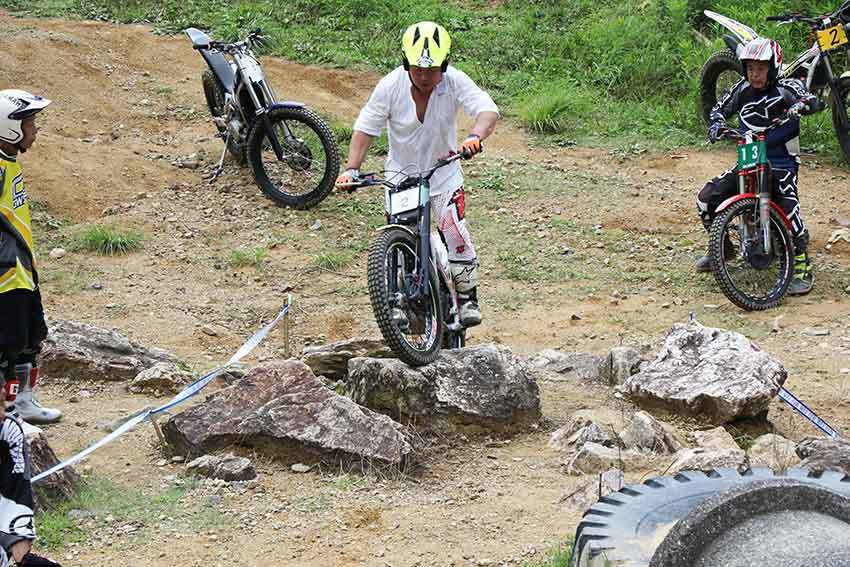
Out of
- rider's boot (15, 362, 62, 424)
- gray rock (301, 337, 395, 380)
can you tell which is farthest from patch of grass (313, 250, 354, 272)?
rider's boot (15, 362, 62, 424)

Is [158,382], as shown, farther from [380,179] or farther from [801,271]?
[801,271]

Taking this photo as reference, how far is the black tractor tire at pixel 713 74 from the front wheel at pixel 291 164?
3479 mm

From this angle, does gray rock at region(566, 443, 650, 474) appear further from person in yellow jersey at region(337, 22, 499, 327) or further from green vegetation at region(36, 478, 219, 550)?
green vegetation at region(36, 478, 219, 550)

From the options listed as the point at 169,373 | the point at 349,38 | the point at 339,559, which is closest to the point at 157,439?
the point at 169,373

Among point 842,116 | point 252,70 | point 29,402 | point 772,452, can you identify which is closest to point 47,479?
point 29,402

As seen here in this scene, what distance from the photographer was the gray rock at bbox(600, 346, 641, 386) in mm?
A: 6523

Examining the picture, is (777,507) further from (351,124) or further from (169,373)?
(351,124)

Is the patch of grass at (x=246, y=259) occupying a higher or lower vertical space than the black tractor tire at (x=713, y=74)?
lower

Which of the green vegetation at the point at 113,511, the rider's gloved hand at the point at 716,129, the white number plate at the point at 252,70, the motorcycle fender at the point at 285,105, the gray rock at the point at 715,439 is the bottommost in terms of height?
the green vegetation at the point at 113,511

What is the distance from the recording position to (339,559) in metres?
4.38

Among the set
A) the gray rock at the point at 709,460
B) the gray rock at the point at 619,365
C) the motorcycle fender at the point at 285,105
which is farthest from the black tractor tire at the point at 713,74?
the gray rock at the point at 709,460

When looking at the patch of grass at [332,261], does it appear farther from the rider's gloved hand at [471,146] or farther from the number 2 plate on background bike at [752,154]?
the rider's gloved hand at [471,146]

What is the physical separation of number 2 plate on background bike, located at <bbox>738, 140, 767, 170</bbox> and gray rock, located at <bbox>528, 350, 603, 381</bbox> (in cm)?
183

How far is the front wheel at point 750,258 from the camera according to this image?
776cm
